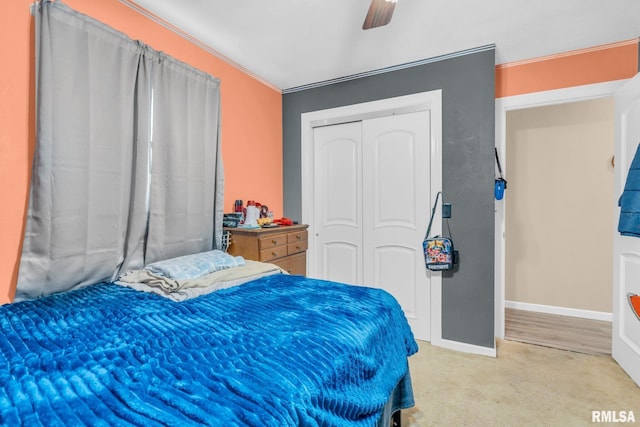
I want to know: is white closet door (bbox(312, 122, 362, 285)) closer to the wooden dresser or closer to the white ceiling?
the wooden dresser

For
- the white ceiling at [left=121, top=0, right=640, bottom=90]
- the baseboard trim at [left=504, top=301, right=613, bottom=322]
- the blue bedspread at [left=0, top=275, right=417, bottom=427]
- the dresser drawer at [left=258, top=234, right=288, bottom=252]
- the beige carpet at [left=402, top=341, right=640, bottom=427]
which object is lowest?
the beige carpet at [left=402, top=341, right=640, bottom=427]

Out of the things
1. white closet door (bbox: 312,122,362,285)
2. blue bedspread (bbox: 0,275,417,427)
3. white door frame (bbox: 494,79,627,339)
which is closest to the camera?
blue bedspread (bbox: 0,275,417,427)

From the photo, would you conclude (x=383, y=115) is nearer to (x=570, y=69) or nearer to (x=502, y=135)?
(x=502, y=135)

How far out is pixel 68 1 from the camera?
1.72 metres

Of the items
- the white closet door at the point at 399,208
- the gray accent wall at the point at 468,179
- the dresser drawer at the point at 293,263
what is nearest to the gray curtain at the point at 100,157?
the dresser drawer at the point at 293,263

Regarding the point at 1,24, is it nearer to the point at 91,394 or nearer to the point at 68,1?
the point at 68,1

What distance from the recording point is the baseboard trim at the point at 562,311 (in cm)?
324

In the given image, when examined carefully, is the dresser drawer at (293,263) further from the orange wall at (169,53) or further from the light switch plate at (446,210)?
the light switch plate at (446,210)

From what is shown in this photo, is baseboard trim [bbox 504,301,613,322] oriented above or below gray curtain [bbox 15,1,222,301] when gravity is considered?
below

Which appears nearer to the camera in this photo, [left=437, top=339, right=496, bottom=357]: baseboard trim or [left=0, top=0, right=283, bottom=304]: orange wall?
[left=0, top=0, right=283, bottom=304]: orange wall

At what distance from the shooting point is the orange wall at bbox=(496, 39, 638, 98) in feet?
8.16

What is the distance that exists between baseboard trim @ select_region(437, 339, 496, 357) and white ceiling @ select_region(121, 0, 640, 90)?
2.50 metres

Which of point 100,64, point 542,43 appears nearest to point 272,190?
point 100,64

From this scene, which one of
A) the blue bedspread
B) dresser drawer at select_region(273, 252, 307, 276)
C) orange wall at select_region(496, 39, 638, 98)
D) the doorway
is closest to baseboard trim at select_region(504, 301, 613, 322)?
the doorway
